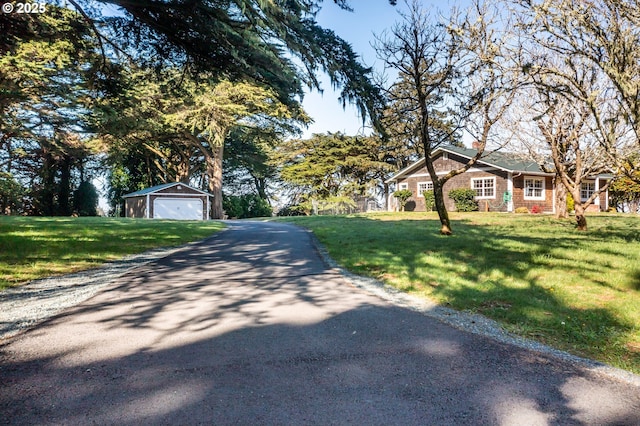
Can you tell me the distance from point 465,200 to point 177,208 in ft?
78.3

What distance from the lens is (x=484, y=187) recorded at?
95.5ft

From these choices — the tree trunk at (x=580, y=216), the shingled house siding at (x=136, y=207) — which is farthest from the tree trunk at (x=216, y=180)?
the tree trunk at (x=580, y=216)

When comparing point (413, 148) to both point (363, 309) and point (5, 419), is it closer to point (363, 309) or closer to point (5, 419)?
point (363, 309)

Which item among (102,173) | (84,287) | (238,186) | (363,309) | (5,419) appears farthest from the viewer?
(238,186)

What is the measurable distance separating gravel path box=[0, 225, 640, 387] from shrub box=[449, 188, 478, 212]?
23.5 m

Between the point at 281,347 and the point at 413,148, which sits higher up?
the point at 413,148

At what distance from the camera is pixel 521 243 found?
10258 mm

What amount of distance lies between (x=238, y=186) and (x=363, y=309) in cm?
4944

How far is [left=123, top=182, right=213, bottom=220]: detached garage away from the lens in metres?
32.5

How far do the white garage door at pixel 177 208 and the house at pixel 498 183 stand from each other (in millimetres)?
18588

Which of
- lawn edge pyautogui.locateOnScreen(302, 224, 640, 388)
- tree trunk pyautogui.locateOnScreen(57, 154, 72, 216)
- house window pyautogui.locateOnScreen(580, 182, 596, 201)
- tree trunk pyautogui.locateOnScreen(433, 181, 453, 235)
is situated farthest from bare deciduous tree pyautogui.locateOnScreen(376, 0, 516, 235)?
tree trunk pyautogui.locateOnScreen(57, 154, 72, 216)

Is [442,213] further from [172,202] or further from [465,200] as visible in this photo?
[172,202]

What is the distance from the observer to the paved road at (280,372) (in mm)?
2566

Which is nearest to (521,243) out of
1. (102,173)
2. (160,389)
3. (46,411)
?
(160,389)
